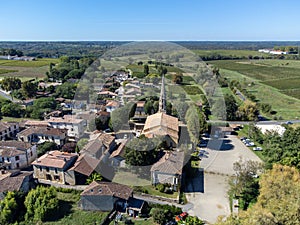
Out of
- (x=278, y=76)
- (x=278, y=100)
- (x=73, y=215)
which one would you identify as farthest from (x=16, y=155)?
(x=278, y=76)

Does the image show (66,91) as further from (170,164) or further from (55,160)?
(170,164)

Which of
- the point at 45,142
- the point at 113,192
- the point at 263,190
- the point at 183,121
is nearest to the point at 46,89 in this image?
the point at 45,142

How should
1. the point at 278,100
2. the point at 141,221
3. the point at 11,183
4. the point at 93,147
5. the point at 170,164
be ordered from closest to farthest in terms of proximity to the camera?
the point at 141,221
the point at 11,183
the point at 170,164
the point at 93,147
the point at 278,100

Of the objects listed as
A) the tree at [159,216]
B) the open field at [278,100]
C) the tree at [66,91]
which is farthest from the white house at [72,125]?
the open field at [278,100]

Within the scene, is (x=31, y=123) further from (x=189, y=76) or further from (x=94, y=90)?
(x=189, y=76)

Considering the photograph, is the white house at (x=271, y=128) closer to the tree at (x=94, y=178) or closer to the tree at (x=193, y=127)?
the tree at (x=193, y=127)

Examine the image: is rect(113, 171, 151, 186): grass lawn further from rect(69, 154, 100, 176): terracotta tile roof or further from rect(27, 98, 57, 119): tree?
rect(27, 98, 57, 119): tree

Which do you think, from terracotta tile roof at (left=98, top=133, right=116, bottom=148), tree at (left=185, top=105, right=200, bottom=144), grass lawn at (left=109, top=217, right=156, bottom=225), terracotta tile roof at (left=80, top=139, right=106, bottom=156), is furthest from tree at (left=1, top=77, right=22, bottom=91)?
grass lawn at (left=109, top=217, right=156, bottom=225)
